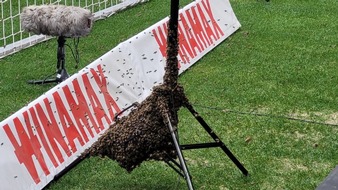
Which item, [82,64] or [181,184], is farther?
[82,64]

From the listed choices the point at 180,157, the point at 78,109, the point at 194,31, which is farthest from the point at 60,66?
the point at 180,157

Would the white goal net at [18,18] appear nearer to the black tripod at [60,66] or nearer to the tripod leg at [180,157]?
the black tripod at [60,66]

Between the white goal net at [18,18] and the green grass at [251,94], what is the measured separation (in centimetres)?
18

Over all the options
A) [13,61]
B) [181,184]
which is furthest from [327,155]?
[13,61]

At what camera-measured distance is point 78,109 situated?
7.20 m

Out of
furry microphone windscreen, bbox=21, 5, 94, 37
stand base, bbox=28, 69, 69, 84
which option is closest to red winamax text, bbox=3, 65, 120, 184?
furry microphone windscreen, bbox=21, 5, 94, 37

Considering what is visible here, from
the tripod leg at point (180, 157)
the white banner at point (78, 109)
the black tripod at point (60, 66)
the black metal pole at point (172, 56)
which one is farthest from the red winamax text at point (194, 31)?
the tripod leg at point (180, 157)

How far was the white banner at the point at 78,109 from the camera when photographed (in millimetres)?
6227

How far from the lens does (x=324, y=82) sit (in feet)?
30.9

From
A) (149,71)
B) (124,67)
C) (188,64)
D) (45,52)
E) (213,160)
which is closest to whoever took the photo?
(213,160)

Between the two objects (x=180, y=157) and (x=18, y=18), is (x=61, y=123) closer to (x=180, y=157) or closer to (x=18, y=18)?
(x=180, y=157)

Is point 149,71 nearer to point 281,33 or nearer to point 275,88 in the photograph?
point 275,88

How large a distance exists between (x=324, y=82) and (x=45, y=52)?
4155 millimetres

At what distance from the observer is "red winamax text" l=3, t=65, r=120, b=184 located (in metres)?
6.33
